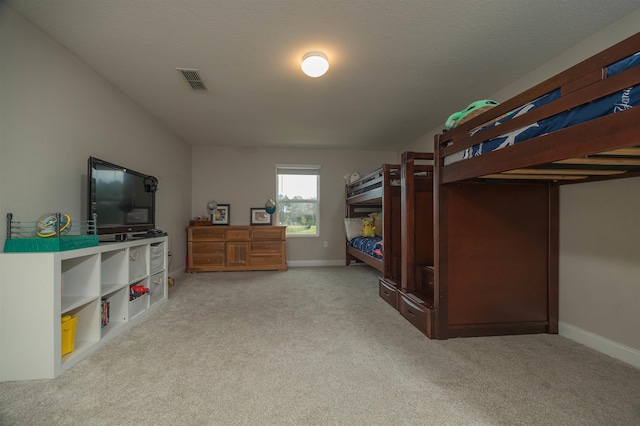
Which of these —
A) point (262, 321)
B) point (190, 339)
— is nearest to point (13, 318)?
point (190, 339)

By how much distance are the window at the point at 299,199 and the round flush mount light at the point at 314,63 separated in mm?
3034

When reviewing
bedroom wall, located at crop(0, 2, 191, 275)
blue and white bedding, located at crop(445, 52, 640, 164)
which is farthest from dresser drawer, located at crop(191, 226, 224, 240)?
blue and white bedding, located at crop(445, 52, 640, 164)

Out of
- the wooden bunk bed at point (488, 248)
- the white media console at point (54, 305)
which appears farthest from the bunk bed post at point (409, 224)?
the white media console at point (54, 305)

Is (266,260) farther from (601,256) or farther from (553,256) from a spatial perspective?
(601,256)

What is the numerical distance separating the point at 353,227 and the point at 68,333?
3726 millimetres

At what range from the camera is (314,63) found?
2.16 m

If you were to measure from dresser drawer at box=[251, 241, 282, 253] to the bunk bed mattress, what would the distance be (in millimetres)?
1238

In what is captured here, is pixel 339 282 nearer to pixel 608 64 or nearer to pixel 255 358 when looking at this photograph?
pixel 255 358

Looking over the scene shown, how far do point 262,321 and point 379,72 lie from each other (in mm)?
2379

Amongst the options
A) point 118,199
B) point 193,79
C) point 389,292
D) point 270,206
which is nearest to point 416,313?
point 389,292

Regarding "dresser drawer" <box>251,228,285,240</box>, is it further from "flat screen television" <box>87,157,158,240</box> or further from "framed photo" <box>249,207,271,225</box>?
"flat screen television" <box>87,157,158,240</box>

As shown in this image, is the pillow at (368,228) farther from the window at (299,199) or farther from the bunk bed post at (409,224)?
the bunk bed post at (409,224)

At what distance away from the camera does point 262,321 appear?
244cm

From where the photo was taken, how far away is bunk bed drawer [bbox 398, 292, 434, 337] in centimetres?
211
